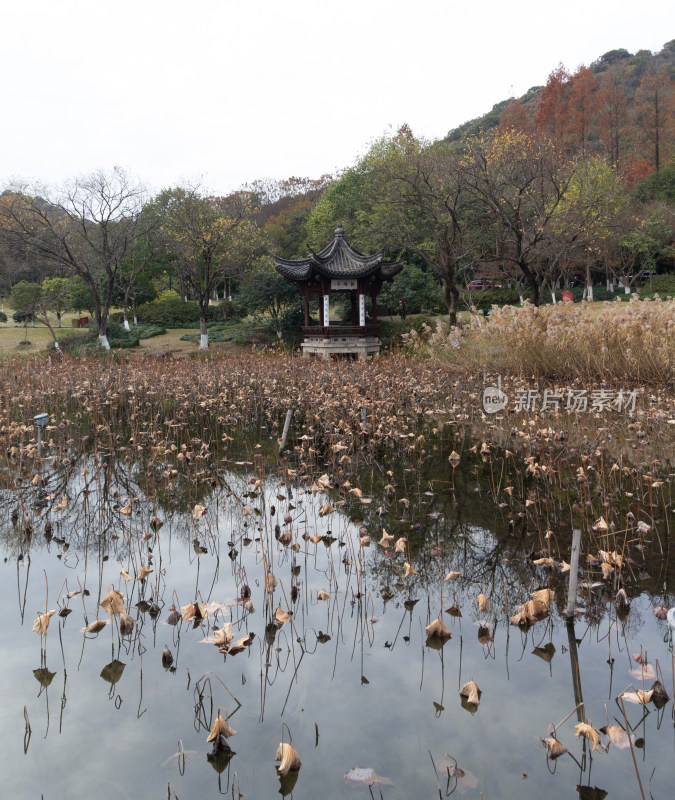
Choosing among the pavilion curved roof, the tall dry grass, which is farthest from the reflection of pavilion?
the tall dry grass

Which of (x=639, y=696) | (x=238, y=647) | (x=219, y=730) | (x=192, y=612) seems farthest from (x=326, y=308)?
(x=219, y=730)

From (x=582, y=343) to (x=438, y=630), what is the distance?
8.49m

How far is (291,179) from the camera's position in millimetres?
56656

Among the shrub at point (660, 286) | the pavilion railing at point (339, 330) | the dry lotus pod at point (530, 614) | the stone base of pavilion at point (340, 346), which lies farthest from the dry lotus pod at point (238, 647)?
the shrub at point (660, 286)

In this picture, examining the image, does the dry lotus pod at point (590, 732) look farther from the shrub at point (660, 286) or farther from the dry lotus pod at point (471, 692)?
the shrub at point (660, 286)

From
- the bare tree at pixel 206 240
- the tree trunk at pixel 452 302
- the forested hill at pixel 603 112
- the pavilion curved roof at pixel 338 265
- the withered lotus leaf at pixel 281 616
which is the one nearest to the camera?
the withered lotus leaf at pixel 281 616

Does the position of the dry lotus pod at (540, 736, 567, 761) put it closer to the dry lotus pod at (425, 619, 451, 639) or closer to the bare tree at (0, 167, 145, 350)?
the dry lotus pod at (425, 619, 451, 639)

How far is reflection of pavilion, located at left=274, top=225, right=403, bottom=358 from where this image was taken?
20641 millimetres

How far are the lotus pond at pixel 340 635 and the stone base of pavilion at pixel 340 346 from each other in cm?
1445

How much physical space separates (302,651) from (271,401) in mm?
7769

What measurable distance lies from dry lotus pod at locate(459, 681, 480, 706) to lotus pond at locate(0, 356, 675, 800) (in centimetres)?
3

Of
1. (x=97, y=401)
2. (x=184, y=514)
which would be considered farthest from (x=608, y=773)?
(x=97, y=401)

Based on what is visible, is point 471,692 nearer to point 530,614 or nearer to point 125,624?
point 530,614

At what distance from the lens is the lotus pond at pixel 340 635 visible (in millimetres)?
2219
